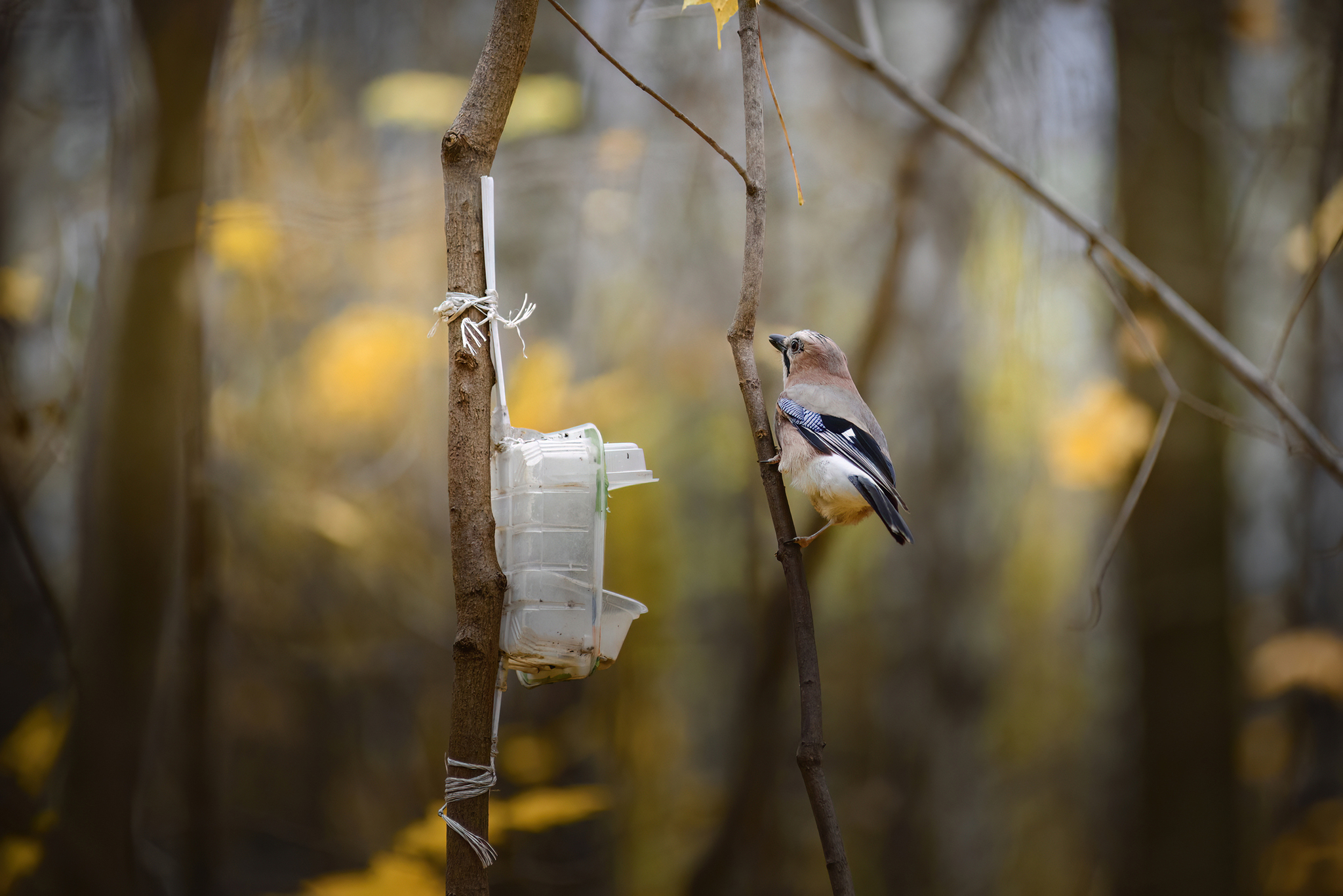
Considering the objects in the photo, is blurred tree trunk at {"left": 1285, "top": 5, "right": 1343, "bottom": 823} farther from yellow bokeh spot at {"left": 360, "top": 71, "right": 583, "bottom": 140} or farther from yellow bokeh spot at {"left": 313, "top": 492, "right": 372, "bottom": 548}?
yellow bokeh spot at {"left": 313, "top": 492, "right": 372, "bottom": 548}

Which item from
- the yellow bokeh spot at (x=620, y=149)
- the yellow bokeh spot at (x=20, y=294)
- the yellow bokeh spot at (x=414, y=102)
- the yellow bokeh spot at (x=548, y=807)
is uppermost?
the yellow bokeh spot at (x=414, y=102)

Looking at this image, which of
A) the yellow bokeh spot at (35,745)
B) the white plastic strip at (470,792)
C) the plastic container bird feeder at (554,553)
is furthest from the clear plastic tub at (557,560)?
the yellow bokeh spot at (35,745)

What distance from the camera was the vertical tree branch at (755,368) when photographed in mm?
920

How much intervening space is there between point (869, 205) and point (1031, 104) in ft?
1.64

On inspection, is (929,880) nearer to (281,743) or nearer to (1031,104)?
(281,743)

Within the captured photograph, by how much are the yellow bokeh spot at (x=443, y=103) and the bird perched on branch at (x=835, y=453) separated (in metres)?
1.22

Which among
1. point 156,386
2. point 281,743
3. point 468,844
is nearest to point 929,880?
point 468,844

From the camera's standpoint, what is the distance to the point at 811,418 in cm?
115

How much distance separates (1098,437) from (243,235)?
2239 millimetres

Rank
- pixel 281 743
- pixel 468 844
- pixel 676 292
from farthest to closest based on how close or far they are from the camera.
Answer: pixel 676 292 → pixel 281 743 → pixel 468 844

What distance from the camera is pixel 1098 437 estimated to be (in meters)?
2.01

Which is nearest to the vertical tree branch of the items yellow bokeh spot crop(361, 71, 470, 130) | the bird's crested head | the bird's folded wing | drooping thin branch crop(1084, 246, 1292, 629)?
the bird's folded wing

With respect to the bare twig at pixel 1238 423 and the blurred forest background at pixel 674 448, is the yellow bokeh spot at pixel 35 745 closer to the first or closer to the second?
the blurred forest background at pixel 674 448

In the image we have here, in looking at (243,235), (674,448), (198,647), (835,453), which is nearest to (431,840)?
(198,647)
